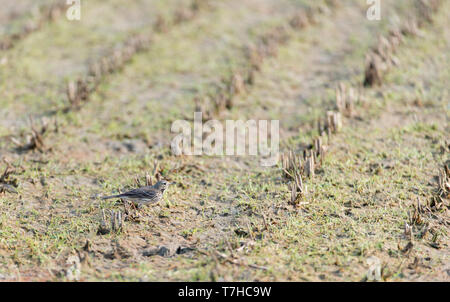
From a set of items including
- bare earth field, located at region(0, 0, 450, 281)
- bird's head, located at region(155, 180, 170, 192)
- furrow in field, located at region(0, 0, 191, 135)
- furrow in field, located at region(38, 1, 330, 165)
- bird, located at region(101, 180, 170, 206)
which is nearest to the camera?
bare earth field, located at region(0, 0, 450, 281)

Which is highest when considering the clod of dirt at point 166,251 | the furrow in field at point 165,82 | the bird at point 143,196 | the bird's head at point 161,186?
the furrow in field at point 165,82

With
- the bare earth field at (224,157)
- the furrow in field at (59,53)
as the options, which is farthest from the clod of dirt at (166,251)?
the furrow in field at (59,53)

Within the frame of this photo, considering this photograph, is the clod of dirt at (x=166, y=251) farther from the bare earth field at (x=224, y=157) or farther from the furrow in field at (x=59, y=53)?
the furrow in field at (x=59, y=53)

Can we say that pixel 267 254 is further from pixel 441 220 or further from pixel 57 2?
pixel 57 2

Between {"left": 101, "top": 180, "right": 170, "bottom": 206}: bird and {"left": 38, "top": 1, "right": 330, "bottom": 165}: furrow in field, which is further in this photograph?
{"left": 38, "top": 1, "right": 330, "bottom": 165}: furrow in field

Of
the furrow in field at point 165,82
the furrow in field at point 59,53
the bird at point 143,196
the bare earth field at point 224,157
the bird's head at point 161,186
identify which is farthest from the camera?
the furrow in field at point 59,53

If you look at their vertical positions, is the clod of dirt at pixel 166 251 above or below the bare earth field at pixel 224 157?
below

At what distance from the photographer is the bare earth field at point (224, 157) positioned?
19.0 ft

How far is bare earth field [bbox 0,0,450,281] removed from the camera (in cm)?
579

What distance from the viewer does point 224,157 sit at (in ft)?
27.0

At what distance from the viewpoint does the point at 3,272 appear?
18.1ft

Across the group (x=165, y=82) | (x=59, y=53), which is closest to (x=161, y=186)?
(x=165, y=82)

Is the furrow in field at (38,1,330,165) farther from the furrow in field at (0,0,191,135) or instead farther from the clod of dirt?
the clod of dirt

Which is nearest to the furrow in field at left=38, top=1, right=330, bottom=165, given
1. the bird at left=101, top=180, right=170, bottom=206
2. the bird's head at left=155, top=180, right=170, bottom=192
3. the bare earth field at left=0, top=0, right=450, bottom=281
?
the bare earth field at left=0, top=0, right=450, bottom=281
